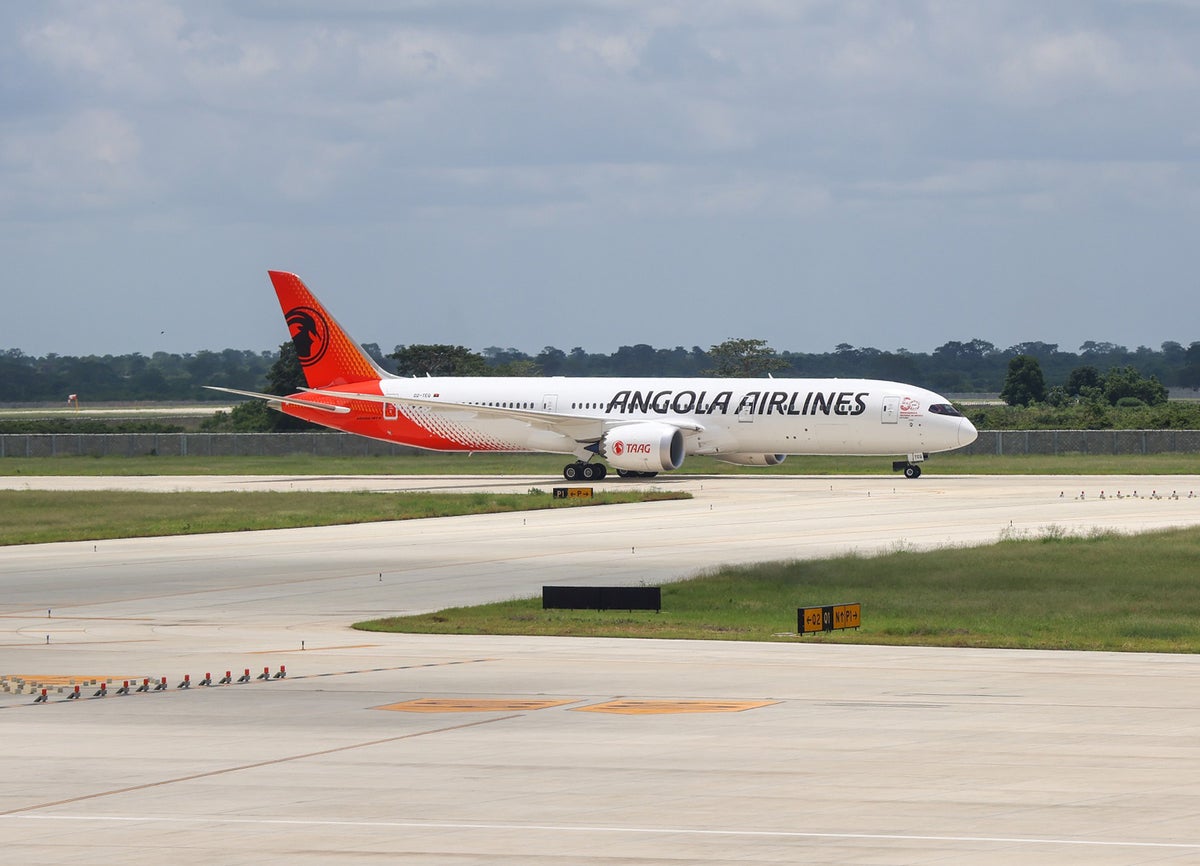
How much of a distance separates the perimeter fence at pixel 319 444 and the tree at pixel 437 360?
123 feet

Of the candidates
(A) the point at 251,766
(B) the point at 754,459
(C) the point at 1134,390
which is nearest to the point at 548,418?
(B) the point at 754,459

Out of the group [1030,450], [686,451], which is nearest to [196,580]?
[686,451]

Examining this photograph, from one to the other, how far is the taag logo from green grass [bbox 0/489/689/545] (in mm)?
15756

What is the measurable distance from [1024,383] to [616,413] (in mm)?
101439

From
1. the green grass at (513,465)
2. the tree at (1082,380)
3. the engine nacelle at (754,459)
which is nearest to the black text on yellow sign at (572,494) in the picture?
the engine nacelle at (754,459)

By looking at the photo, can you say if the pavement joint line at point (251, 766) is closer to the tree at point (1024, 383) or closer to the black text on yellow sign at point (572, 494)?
the black text on yellow sign at point (572, 494)

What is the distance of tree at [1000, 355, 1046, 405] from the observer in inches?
6565

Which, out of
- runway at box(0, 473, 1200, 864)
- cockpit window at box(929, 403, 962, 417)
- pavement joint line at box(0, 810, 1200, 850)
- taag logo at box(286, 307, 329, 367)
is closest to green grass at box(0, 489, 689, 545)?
cockpit window at box(929, 403, 962, 417)

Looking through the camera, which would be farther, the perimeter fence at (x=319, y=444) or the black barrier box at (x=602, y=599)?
the perimeter fence at (x=319, y=444)

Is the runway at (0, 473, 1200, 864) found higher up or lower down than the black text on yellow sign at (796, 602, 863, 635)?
lower down

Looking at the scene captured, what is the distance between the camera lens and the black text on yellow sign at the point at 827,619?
26.2m

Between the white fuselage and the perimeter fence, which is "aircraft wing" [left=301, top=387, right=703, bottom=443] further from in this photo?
the perimeter fence

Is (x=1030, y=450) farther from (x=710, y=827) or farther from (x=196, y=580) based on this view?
(x=710, y=827)

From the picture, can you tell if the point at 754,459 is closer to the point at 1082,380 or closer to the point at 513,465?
the point at 513,465
